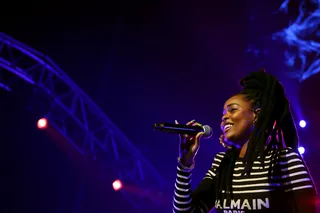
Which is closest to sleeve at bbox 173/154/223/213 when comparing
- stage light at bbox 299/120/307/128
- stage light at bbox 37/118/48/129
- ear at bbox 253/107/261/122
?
ear at bbox 253/107/261/122

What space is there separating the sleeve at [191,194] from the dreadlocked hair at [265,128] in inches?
3.1

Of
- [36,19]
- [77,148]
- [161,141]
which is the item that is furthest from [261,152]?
[36,19]

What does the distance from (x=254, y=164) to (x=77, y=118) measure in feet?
15.3

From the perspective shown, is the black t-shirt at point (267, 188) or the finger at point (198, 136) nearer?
the black t-shirt at point (267, 188)

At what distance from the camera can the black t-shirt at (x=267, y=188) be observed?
149cm

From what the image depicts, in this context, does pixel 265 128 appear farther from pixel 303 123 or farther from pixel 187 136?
pixel 303 123

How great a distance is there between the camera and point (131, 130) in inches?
266

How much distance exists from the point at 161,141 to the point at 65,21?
9.69ft

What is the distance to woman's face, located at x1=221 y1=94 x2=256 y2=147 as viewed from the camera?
177 cm

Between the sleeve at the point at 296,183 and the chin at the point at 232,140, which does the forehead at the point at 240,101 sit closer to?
the chin at the point at 232,140

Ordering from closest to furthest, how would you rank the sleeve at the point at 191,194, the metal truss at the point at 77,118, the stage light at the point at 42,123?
the sleeve at the point at 191,194
the metal truss at the point at 77,118
the stage light at the point at 42,123

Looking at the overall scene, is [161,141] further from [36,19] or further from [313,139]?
[36,19]

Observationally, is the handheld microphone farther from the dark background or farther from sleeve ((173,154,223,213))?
the dark background

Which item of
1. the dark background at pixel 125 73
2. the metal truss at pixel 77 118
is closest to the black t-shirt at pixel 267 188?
the metal truss at pixel 77 118
